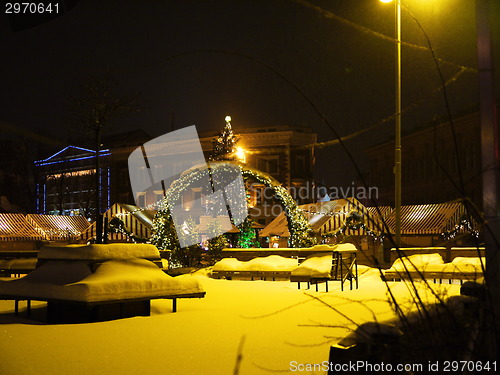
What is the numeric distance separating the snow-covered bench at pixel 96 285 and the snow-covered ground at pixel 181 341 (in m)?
0.35

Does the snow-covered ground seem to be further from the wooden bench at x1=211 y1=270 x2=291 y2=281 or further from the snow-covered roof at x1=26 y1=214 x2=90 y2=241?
the snow-covered roof at x1=26 y1=214 x2=90 y2=241

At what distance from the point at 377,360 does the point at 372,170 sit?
287 ft

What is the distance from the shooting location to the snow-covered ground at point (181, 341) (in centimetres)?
616

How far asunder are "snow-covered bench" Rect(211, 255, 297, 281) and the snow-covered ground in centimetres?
736

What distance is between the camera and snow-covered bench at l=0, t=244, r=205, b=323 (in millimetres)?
9211

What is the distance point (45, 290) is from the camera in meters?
9.48

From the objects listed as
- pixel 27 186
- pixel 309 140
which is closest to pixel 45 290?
pixel 27 186

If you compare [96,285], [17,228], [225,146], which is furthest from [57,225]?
[96,285]

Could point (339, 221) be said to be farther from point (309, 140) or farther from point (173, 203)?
point (309, 140)

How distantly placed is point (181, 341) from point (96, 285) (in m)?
2.05
